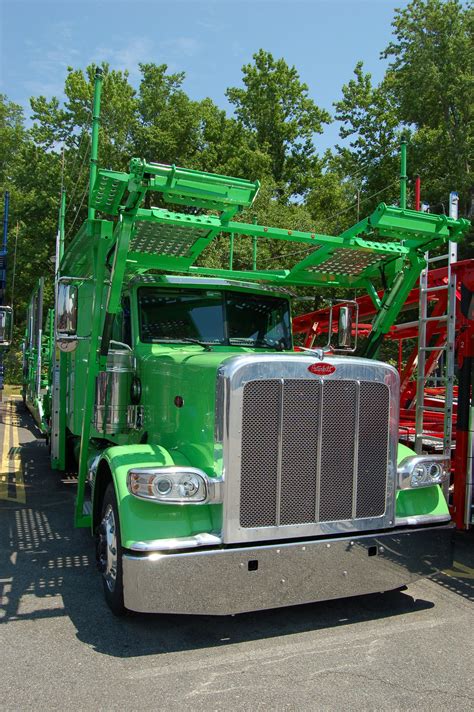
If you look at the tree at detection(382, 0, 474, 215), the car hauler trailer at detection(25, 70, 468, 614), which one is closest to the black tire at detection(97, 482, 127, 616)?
the car hauler trailer at detection(25, 70, 468, 614)

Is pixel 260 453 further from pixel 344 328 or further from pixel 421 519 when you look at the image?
pixel 344 328

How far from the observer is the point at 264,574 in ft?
11.6

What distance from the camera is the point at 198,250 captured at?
5555mm

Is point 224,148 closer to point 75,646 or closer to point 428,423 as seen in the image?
point 428,423

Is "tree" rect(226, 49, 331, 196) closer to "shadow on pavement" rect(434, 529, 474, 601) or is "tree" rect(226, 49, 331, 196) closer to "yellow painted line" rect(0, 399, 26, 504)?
"yellow painted line" rect(0, 399, 26, 504)

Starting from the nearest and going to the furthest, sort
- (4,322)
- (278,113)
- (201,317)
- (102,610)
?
(102,610) → (201,317) → (4,322) → (278,113)

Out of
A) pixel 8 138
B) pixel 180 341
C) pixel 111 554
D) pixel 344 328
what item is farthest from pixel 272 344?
pixel 8 138

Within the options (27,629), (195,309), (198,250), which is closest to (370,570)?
(27,629)

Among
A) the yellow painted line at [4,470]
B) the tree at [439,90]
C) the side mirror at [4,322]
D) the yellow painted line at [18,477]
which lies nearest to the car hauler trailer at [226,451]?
Result: the yellow painted line at [18,477]

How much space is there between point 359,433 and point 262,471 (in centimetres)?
72

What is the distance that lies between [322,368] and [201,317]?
5.83 feet

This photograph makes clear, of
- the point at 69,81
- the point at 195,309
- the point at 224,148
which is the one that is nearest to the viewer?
the point at 195,309

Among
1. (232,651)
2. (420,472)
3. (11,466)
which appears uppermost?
(420,472)

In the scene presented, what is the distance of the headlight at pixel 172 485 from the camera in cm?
355
